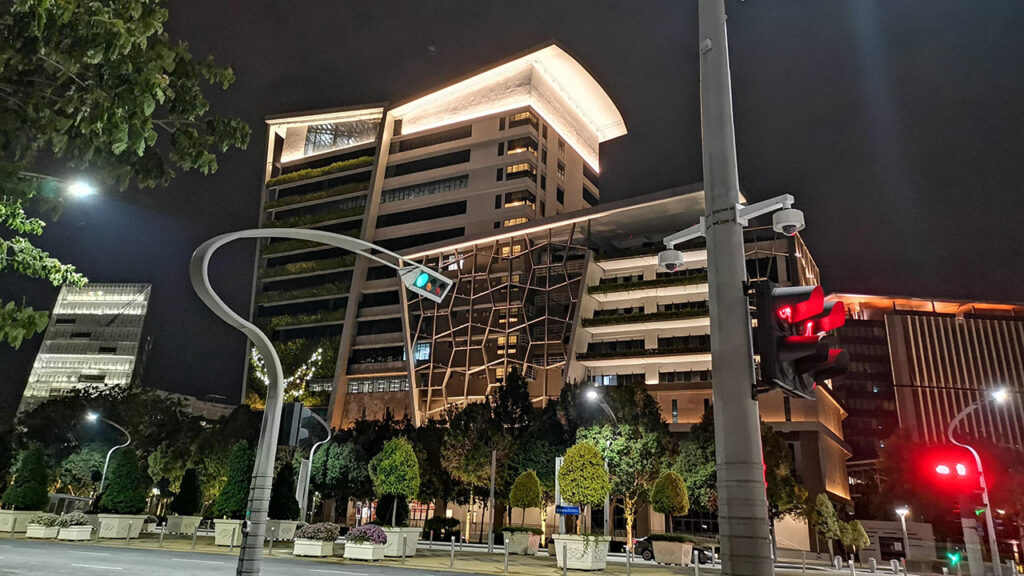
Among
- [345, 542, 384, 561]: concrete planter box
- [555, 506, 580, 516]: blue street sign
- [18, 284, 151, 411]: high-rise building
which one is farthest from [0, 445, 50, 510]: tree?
[18, 284, 151, 411]: high-rise building

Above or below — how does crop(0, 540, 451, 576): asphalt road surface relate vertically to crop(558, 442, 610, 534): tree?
below

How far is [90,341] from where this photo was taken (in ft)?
418

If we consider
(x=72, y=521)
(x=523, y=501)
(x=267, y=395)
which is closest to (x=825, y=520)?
(x=523, y=501)

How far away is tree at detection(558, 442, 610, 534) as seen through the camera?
83.5ft

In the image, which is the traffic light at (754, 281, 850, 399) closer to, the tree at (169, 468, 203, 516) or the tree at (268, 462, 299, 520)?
the tree at (268, 462, 299, 520)

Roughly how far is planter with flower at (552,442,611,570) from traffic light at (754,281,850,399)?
67.8 ft

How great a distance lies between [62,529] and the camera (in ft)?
94.4

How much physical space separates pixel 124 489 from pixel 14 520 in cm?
654

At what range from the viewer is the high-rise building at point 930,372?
118 m

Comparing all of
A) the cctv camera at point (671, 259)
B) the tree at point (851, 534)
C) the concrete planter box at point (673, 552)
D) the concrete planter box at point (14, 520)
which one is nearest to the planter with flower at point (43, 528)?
the concrete planter box at point (14, 520)

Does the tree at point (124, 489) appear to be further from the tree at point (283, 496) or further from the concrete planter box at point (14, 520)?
the tree at point (283, 496)

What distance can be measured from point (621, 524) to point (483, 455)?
67.2 feet

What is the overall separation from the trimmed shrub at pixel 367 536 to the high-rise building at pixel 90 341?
381 feet

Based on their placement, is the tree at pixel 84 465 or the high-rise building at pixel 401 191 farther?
the high-rise building at pixel 401 191
